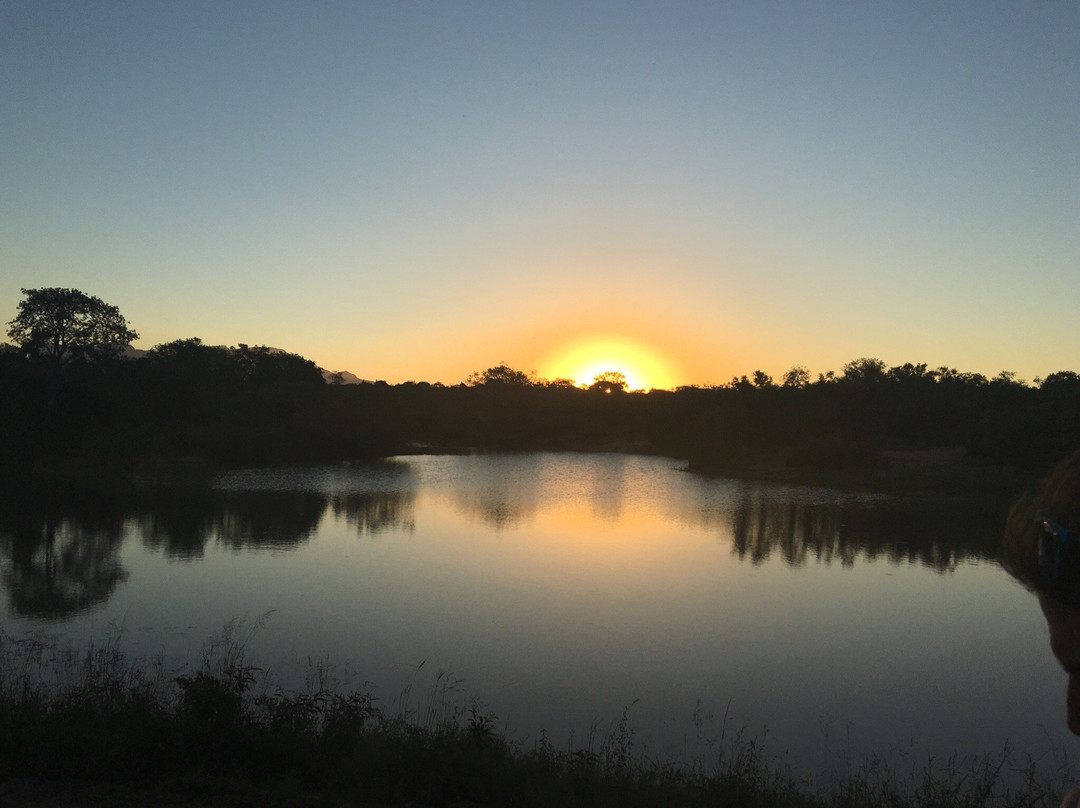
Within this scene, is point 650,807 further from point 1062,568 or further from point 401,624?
point 401,624

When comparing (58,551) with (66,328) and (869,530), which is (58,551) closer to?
(869,530)

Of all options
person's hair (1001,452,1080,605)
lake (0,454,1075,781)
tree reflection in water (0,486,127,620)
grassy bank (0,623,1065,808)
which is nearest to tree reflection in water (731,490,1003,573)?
lake (0,454,1075,781)

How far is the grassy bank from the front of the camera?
5.78 meters

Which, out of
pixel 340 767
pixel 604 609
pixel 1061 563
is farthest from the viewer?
pixel 604 609

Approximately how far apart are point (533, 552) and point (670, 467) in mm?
28721

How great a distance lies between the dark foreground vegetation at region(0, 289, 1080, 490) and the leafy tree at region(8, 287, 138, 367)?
0.07 m

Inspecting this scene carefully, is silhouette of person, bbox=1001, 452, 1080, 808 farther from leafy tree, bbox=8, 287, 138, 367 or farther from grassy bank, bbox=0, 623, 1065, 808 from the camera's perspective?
leafy tree, bbox=8, 287, 138, 367

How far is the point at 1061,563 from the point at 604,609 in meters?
12.7

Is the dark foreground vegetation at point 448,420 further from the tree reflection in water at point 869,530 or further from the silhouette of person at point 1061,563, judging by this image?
the silhouette of person at point 1061,563

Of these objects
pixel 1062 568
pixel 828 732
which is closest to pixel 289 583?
pixel 828 732

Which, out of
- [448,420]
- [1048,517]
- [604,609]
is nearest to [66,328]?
[448,420]

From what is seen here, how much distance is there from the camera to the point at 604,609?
13516mm

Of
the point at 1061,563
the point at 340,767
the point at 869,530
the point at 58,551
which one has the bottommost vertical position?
the point at 58,551

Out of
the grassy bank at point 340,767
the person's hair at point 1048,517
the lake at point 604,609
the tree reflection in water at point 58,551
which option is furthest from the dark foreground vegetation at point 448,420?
the person's hair at point 1048,517
